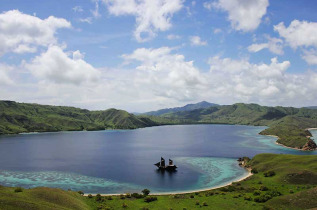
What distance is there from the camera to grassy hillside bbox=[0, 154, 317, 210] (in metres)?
70.3

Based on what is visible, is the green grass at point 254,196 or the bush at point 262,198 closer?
the green grass at point 254,196

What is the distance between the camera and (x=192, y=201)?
281 feet

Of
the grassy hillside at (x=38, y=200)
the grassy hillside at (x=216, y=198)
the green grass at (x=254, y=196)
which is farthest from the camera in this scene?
the green grass at (x=254, y=196)

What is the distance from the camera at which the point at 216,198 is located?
88625 millimetres

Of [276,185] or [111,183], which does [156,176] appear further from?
[276,185]

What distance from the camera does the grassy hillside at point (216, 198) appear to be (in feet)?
231

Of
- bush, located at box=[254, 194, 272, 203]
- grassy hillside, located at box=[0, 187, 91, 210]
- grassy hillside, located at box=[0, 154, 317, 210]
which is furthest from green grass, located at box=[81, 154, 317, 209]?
grassy hillside, located at box=[0, 187, 91, 210]

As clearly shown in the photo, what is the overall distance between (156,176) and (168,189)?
27491mm

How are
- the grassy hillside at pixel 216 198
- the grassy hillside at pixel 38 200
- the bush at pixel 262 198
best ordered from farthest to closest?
1. the bush at pixel 262 198
2. the grassy hillside at pixel 216 198
3. the grassy hillside at pixel 38 200

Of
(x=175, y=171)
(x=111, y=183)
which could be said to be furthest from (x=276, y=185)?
(x=111, y=183)

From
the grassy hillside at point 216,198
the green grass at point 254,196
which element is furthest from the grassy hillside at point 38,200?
the green grass at point 254,196

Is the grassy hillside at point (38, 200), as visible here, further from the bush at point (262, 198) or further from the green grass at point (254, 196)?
the bush at point (262, 198)

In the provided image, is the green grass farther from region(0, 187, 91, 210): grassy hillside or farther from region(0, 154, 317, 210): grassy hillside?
region(0, 187, 91, 210): grassy hillside

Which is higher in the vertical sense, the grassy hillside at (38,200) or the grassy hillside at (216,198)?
the grassy hillside at (38,200)
